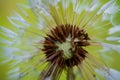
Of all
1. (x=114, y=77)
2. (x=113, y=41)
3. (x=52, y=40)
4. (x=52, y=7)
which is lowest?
(x=114, y=77)

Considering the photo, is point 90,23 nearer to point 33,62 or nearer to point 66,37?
point 66,37

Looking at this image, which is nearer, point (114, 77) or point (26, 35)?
point (114, 77)

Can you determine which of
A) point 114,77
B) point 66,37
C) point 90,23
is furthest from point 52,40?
point 114,77

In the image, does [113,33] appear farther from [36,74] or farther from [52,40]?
[36,74]

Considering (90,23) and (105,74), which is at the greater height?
(90,23)

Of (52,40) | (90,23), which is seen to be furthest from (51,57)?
(90,23)
